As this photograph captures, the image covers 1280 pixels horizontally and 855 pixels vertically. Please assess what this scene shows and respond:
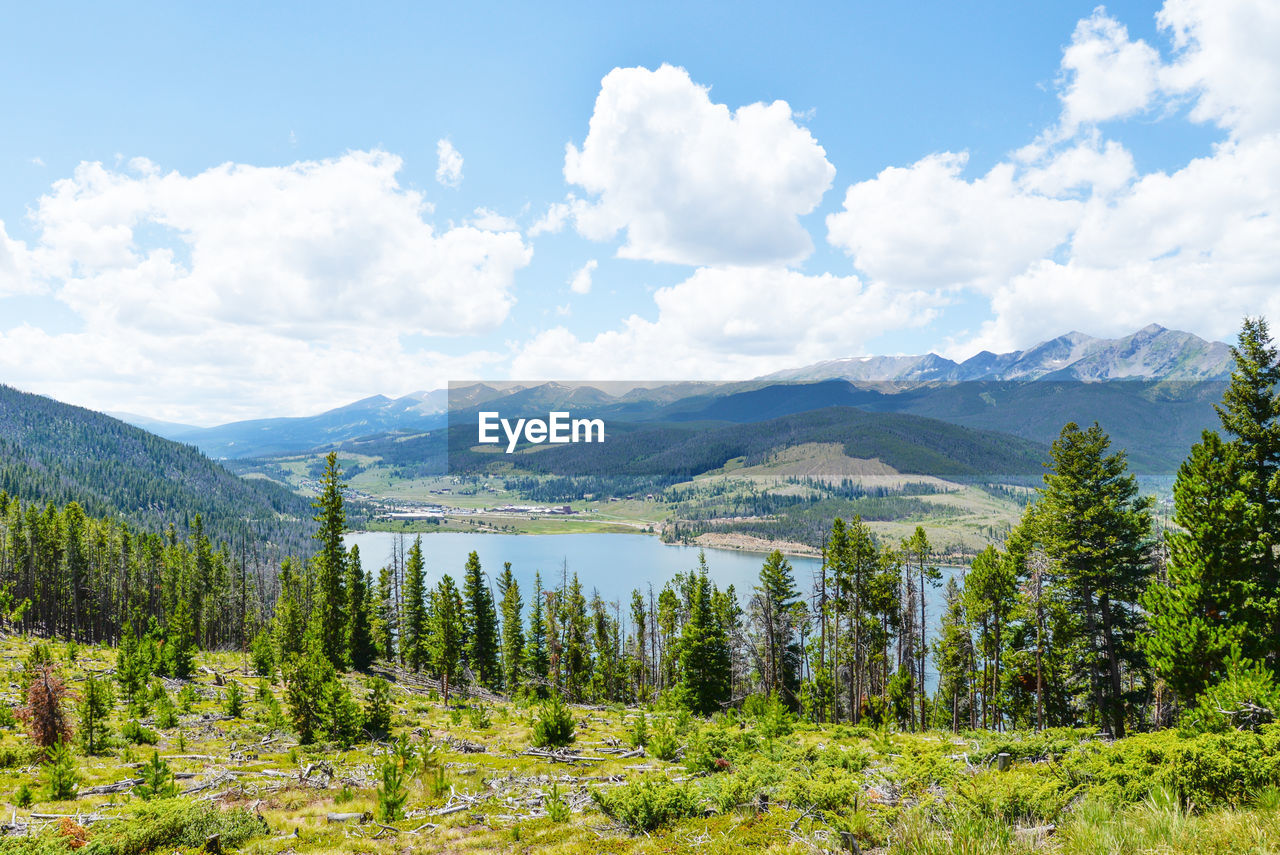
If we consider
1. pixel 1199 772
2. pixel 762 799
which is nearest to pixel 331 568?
pixel 762 799

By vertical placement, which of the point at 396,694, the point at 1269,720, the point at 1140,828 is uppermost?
the point at 1140,828

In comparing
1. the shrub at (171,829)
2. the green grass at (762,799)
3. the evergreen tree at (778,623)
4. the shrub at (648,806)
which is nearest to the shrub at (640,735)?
the green grass at (762,799)

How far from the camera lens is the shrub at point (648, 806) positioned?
12.0m

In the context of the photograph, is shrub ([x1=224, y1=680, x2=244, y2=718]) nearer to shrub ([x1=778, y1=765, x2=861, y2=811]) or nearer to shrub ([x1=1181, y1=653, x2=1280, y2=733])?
shrub ([x1=778, y1=765, x2=861, y2=811])

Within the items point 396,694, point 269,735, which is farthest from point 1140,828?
point 396,694

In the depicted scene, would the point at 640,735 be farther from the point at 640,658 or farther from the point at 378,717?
the point at 640,658

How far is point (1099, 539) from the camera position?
27062 millimetres

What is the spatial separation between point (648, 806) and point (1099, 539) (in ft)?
84.4

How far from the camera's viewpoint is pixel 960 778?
12.2 meters

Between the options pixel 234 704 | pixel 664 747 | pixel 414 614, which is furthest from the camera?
pixel 414 614

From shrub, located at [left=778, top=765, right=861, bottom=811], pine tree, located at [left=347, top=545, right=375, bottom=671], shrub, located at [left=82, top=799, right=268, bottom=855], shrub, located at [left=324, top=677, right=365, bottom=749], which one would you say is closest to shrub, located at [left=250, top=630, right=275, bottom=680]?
pine tree, located at [left=347, top=545, right=375, bottom=671]

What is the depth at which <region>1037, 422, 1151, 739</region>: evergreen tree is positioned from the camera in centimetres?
2656

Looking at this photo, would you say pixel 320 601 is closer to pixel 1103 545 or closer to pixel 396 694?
pixel 396 694

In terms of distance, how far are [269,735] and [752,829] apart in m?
20.5
